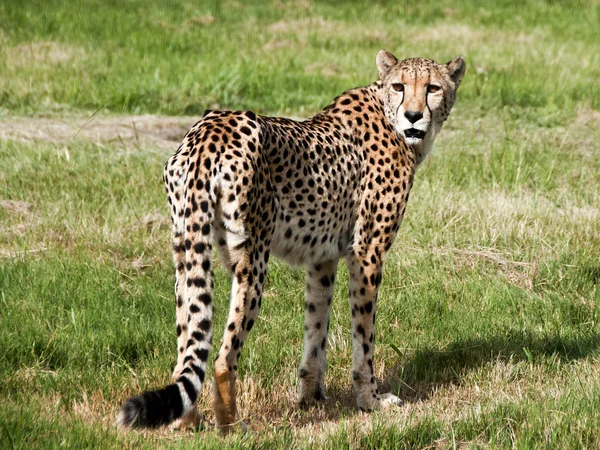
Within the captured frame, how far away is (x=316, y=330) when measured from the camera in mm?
4852

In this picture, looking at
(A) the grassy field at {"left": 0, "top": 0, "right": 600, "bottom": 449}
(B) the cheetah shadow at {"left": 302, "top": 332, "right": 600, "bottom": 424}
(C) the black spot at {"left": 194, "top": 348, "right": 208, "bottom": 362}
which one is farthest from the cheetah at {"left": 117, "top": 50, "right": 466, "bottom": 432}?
(A) the grassy field at {"left": 0, "top": 0, "right": 600, "bottom": 449}

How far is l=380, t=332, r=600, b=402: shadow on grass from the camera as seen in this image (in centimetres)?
498

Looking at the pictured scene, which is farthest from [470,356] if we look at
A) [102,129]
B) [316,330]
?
[102,129]

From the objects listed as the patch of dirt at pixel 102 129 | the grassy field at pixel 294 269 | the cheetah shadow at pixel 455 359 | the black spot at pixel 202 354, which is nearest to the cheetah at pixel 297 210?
the black spot at pixel 202 354

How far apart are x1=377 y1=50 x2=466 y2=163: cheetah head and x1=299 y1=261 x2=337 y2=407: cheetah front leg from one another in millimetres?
723

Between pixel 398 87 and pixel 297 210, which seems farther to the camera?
pixel 398 87

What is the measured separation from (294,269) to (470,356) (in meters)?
1.35

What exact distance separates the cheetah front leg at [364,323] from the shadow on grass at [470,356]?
0.66 feet

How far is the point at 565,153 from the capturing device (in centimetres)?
872

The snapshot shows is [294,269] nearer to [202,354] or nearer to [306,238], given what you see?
[306,238]

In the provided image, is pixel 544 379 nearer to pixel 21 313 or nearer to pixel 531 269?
pixel 531 269

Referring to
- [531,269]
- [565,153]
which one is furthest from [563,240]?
[565,153]

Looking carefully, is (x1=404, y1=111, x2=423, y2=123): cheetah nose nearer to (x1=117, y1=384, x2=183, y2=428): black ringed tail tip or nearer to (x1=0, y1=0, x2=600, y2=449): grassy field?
(x1=0, y1=0, x2=600, y2=449): grassy field

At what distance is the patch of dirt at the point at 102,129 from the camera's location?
869 centimetres
